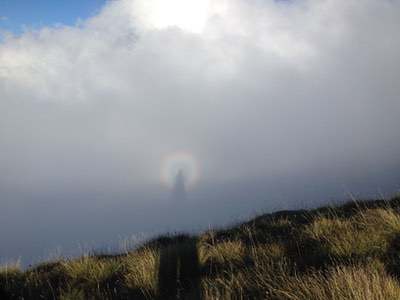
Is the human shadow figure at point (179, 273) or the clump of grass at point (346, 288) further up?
the human shadow figure at point (179, 273)

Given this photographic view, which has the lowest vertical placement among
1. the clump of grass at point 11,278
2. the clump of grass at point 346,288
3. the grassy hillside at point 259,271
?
the clump of grass at point 346,288

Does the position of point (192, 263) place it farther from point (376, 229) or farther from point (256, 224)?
point (256, 224)

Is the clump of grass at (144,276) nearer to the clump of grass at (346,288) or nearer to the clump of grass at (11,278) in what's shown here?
the clump of grass at (11,278)

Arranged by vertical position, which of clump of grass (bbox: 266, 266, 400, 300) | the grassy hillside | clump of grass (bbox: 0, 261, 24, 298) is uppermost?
clump of grass (bbox: 0, 261, 24, 298)

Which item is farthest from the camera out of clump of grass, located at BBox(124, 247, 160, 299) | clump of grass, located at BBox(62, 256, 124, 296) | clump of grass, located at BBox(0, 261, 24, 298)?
clump of grass, located at BBox(0, 261, 24, 298)

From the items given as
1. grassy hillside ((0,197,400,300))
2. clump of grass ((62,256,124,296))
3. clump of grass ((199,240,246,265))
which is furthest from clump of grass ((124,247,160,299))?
clump of grass ((199,240,246,265))

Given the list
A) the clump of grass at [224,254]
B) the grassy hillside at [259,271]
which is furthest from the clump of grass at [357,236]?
the clump of grass at [224,254]

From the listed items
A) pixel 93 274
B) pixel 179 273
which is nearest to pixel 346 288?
pixel 179 273

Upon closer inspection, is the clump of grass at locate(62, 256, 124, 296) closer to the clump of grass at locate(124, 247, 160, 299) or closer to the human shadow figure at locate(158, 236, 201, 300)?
the clump of grass at locate(124, 247, 160, 299)

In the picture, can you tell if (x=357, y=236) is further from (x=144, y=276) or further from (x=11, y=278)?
(x=11, y=278)
